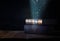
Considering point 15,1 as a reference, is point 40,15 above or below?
below

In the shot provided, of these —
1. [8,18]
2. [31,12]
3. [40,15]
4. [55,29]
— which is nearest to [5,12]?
[8,18]

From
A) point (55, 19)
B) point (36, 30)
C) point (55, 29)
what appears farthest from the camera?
point (55, 19)

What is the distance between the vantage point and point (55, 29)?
9.41 m

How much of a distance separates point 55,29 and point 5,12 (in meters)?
4.47

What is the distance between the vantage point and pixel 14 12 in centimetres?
1076

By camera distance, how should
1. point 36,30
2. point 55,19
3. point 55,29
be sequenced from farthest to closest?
point 55,19 < point 55,29 < point 36,30

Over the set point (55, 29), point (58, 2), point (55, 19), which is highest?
point (58, 2)

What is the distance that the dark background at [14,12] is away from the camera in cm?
1068

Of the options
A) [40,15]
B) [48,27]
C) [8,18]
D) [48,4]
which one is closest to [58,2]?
[48,4]

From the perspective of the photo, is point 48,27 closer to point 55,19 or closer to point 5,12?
point 55,19

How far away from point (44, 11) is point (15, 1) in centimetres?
261

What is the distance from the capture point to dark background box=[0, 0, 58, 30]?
10680 mm

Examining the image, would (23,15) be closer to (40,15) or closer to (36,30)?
(40,15)

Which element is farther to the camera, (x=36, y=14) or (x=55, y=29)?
(x=36, y=14)
